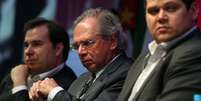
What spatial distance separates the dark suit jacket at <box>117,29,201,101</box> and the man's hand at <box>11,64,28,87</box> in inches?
55.4

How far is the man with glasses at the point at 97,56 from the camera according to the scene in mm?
3246

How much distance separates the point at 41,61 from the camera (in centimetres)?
388

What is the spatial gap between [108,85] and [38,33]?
3.00 ft

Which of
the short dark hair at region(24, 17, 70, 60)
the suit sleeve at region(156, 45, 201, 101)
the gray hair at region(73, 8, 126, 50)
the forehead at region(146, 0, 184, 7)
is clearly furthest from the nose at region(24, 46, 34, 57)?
the suit sleeve at region(156, 45, 201, 101)

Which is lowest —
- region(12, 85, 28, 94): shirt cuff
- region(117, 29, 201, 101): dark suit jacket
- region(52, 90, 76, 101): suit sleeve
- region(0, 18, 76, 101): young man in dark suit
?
region(12, 85, 28, 94): shirt cuff

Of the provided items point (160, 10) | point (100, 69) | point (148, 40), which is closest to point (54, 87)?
point (100, 69)

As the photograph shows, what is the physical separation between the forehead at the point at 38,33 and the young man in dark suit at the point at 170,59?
1.19 metres

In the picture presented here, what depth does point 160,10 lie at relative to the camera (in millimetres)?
2729

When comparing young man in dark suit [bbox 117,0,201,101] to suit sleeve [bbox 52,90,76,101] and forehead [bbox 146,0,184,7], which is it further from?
suit sleeve [bbox 52,90,76,101]

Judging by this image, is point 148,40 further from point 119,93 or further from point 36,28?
point 119,93

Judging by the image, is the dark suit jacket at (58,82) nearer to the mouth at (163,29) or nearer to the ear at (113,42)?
the ear at (113,42)

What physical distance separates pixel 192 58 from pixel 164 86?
0.56 feet

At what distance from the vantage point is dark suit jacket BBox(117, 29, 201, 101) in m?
2.44

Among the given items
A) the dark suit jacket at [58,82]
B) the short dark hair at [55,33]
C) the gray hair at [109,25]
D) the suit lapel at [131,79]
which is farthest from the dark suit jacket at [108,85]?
the short dark hair at [55,33]
